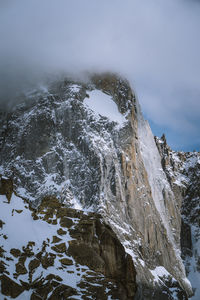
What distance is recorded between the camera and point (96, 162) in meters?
120

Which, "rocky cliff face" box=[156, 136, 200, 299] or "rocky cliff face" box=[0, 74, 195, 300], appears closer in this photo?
"rocky cliff face" box=[0, 74, 195, 300]

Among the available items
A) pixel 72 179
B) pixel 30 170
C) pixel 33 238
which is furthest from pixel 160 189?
pixel 33 238

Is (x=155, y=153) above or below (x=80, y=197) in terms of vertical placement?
above

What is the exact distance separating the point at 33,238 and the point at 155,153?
127 metres

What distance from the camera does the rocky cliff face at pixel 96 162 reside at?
11562 cm

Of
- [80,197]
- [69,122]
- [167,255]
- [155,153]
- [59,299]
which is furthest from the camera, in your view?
[155,153]

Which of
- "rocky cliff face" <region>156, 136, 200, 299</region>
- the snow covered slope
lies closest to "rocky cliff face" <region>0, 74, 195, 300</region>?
"rocky cliff face" <region>156, 136, 200, 299</region>

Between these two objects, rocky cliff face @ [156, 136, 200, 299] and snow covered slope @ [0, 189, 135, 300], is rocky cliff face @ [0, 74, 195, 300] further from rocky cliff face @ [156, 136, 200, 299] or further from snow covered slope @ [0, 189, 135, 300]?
snow covered slope @ [0, 189, 135, 300]

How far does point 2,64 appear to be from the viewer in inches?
6014

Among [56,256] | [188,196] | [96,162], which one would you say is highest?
[188,196]

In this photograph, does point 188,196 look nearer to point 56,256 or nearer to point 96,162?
point 96,162

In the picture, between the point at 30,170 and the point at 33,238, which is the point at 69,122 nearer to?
the point at 30,170

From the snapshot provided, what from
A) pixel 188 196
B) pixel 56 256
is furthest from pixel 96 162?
pixel 188 196

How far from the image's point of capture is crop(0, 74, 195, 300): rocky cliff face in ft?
379
